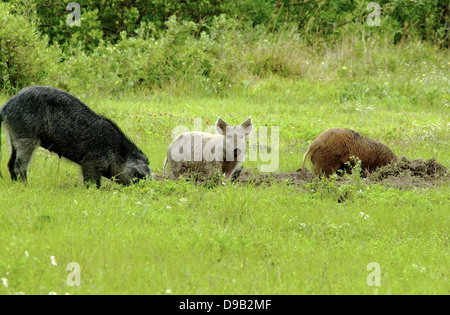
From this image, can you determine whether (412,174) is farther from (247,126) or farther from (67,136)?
(67,136)

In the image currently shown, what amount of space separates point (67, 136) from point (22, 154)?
1.65ft

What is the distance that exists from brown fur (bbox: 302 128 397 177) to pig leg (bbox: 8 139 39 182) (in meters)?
3.27

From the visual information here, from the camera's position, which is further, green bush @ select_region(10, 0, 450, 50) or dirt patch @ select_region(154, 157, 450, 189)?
green bush @ select_region(10, 0, 450, 50)

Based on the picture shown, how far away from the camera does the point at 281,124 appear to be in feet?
34.0

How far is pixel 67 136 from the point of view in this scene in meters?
6.32

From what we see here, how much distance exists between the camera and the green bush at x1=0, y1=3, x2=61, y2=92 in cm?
1032

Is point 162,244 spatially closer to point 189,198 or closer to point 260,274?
point 260,274

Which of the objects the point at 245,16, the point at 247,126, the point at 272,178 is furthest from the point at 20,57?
the point at 245,16

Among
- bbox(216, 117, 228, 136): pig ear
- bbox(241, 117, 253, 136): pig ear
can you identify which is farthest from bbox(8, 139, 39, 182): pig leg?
bbox(241, 117, 253, 136): pig ear

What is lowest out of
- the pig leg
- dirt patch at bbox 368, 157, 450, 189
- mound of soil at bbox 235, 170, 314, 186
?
mound of soil at bbox 235, 170, 314, 186

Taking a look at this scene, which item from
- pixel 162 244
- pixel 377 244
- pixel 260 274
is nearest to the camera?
pixel 260 274

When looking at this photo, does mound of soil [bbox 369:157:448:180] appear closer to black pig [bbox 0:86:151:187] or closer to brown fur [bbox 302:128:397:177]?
brown fur [bbox 302:128:397:177]
